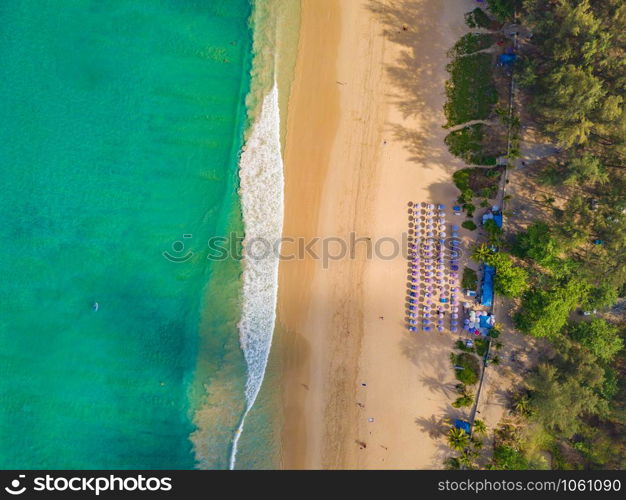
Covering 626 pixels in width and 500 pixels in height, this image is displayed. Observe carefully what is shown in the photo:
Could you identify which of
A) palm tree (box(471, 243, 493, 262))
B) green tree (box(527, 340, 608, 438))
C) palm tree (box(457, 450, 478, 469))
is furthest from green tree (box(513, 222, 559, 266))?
palm tree (box(457, 450, 478, 469))

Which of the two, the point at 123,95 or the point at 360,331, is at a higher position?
the point at 123,95

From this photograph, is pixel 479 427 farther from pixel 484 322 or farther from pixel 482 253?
pixel 482 253

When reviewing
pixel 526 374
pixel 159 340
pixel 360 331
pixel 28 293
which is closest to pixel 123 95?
pixel 28 293

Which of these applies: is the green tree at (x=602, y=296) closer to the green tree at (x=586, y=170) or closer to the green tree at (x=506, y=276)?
the green tree at (x=506, y=276)

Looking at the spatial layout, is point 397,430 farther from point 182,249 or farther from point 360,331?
point 182,249

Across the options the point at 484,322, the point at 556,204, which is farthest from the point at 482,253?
the point at 556,204

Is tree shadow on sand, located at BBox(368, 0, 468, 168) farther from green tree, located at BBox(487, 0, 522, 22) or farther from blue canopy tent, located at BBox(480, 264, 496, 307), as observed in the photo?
blue canopy tent, located at BBox(480, 264, 496, 307)
